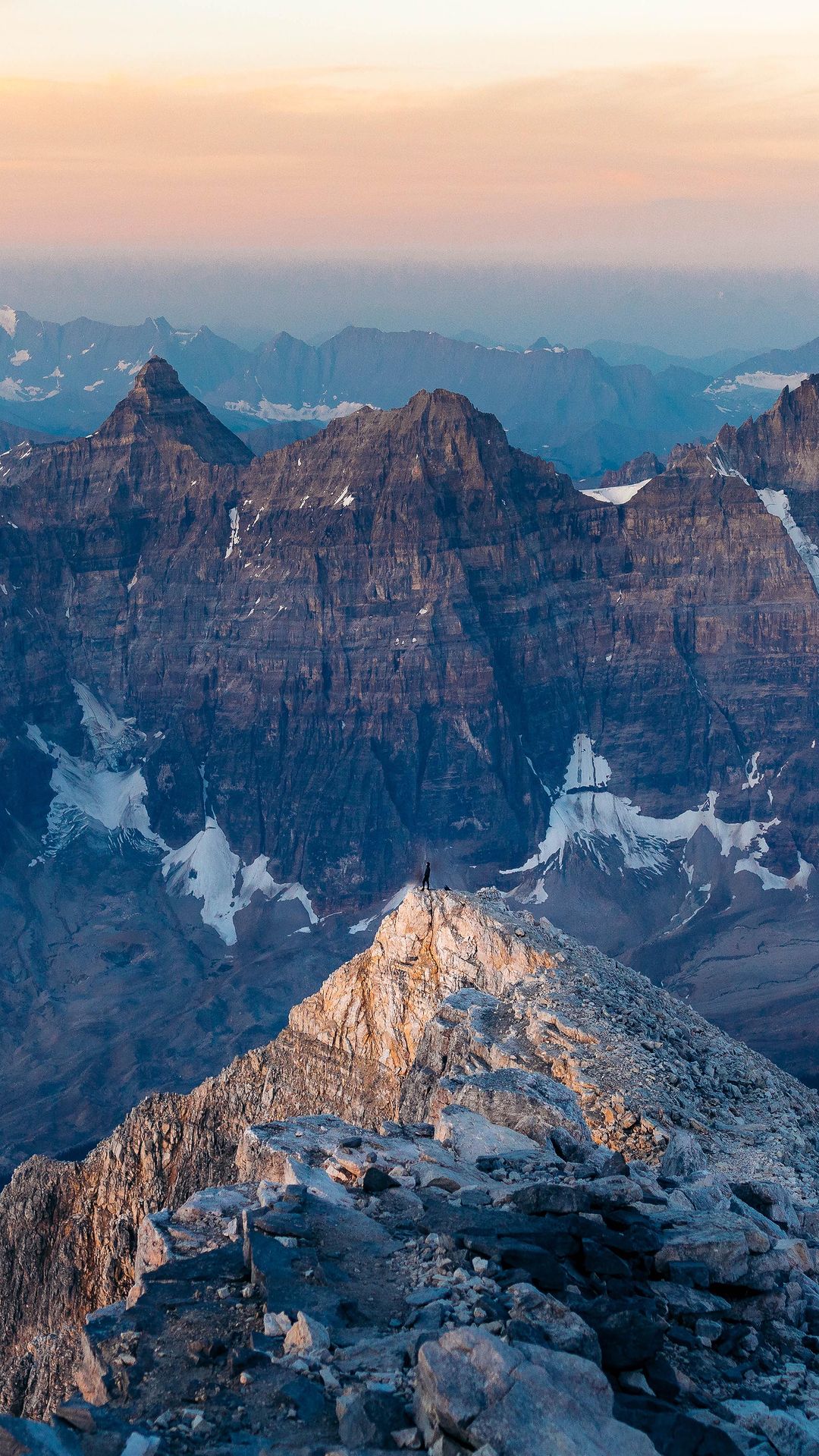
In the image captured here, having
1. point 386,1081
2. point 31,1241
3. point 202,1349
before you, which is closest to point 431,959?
point 386,1081

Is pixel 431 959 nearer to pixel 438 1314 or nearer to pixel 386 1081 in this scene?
pixel 386 1081

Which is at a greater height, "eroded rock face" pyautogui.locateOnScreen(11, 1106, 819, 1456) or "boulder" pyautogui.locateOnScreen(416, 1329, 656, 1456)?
"boulder" pyautogui.locateOnScreen(416, 1329, 656, 1456)

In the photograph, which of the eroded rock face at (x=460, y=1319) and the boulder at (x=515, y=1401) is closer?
the boulder at (x=515, y=1401)

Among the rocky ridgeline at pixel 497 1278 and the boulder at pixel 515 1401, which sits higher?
the boulder at pixel 515 1401

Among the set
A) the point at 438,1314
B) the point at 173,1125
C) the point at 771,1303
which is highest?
the point at 438,1314

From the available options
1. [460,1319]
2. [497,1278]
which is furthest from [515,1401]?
[497,1278]

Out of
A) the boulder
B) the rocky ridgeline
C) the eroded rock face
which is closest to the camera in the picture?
the boulder

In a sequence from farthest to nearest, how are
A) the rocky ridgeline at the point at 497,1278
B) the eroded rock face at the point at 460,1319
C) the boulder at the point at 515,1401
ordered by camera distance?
the rocky ridgeline at the point at 497,1278
the eroded rock face at the point at 460,1319
the boulder at the point at 515,1401

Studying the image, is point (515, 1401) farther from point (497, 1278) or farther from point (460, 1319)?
point (497, 1278)

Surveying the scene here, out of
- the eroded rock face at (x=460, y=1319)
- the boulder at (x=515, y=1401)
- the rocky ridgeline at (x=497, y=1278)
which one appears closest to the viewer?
the boulder at (x=515, y=1401)
